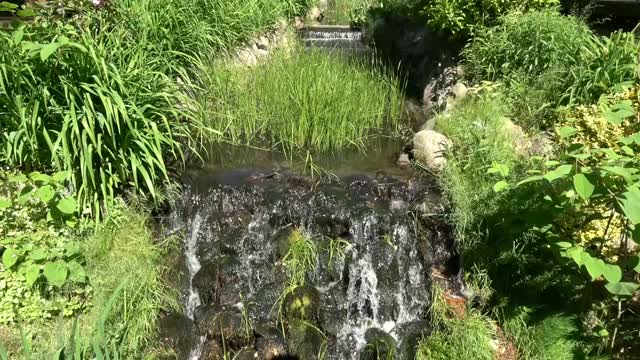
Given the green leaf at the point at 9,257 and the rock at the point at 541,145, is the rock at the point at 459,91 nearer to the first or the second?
the rock at the point at 541,145

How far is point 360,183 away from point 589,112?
2.28 metres

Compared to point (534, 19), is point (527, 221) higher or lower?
lower

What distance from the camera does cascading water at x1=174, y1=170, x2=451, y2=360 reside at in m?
4.25

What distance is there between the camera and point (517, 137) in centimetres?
541

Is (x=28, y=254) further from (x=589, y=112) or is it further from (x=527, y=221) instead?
(x=589, y=112)

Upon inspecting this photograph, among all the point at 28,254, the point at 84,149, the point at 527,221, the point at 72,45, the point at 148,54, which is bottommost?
the point at 28,254

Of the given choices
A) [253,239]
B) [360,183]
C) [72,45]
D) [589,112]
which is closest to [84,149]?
[72,45]

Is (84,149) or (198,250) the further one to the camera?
(198,250)

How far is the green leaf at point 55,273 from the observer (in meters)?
3.89

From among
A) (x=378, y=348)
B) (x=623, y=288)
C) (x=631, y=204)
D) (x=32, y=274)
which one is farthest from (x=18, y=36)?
(x=623, y=288)

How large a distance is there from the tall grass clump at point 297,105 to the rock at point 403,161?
543 millimetres

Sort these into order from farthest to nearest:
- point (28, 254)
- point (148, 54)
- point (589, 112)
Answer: point (148, 54), point (589, 112), point (28, 254)

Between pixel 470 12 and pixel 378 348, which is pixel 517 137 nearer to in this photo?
pixel 470 12

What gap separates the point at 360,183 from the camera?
17.5ft
